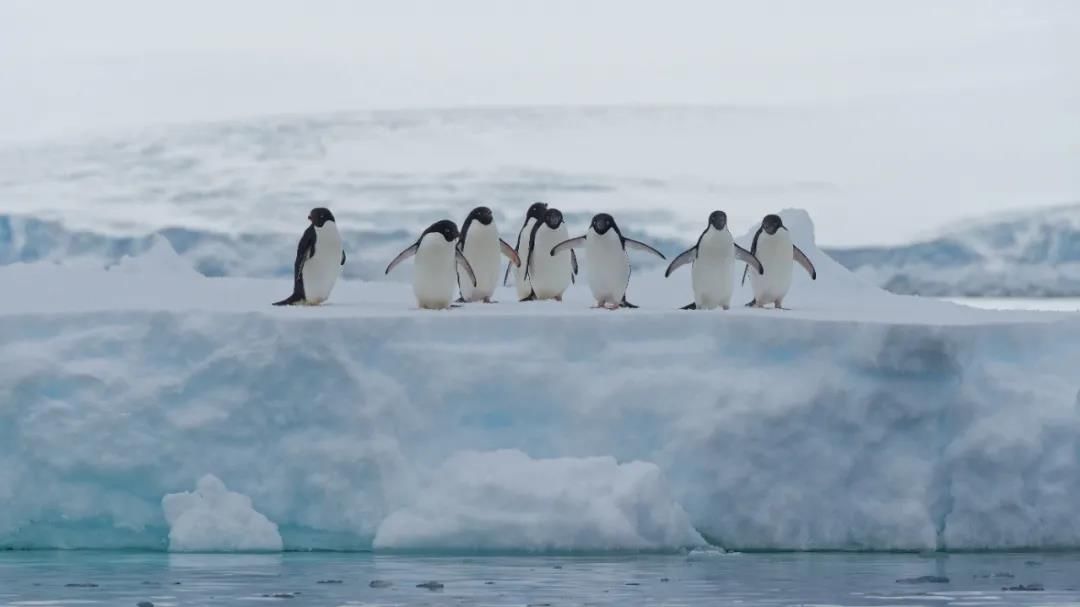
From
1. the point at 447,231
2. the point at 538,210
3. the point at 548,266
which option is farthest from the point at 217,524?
the point at 538,210

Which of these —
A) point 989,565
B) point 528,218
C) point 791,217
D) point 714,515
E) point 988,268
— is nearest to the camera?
point 989,565

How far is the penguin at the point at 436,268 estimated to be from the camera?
12.6 metres

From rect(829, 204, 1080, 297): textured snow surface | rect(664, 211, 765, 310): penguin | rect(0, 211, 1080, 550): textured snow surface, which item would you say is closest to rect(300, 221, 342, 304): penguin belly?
rect(0, 211, 1080, 550): textured snow surface

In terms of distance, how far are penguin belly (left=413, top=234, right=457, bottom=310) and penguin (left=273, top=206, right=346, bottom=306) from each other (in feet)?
2.27

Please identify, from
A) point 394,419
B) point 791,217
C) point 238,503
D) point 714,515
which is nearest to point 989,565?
point 714,515

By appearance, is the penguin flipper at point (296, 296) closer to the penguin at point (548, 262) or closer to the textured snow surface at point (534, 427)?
the textured snow surface at point (534, 427)

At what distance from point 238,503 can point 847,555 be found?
3.46 metres

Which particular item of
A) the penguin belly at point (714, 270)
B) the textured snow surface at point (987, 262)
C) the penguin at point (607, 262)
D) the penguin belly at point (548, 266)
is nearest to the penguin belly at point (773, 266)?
the penguin belly at point (714, 270)

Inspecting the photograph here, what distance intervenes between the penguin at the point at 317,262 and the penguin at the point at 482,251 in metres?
0.95

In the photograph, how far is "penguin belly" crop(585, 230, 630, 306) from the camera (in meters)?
12.9

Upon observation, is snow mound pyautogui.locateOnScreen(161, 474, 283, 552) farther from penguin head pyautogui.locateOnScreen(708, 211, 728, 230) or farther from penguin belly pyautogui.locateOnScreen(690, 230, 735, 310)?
penguin head pyautogui.locateOnScreen(708, 211, 728, 230)

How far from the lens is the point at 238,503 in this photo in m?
10.8

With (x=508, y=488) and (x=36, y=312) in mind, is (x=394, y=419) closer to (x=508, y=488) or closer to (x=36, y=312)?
(x=508, y=488)

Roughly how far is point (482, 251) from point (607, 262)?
1.09 metres
